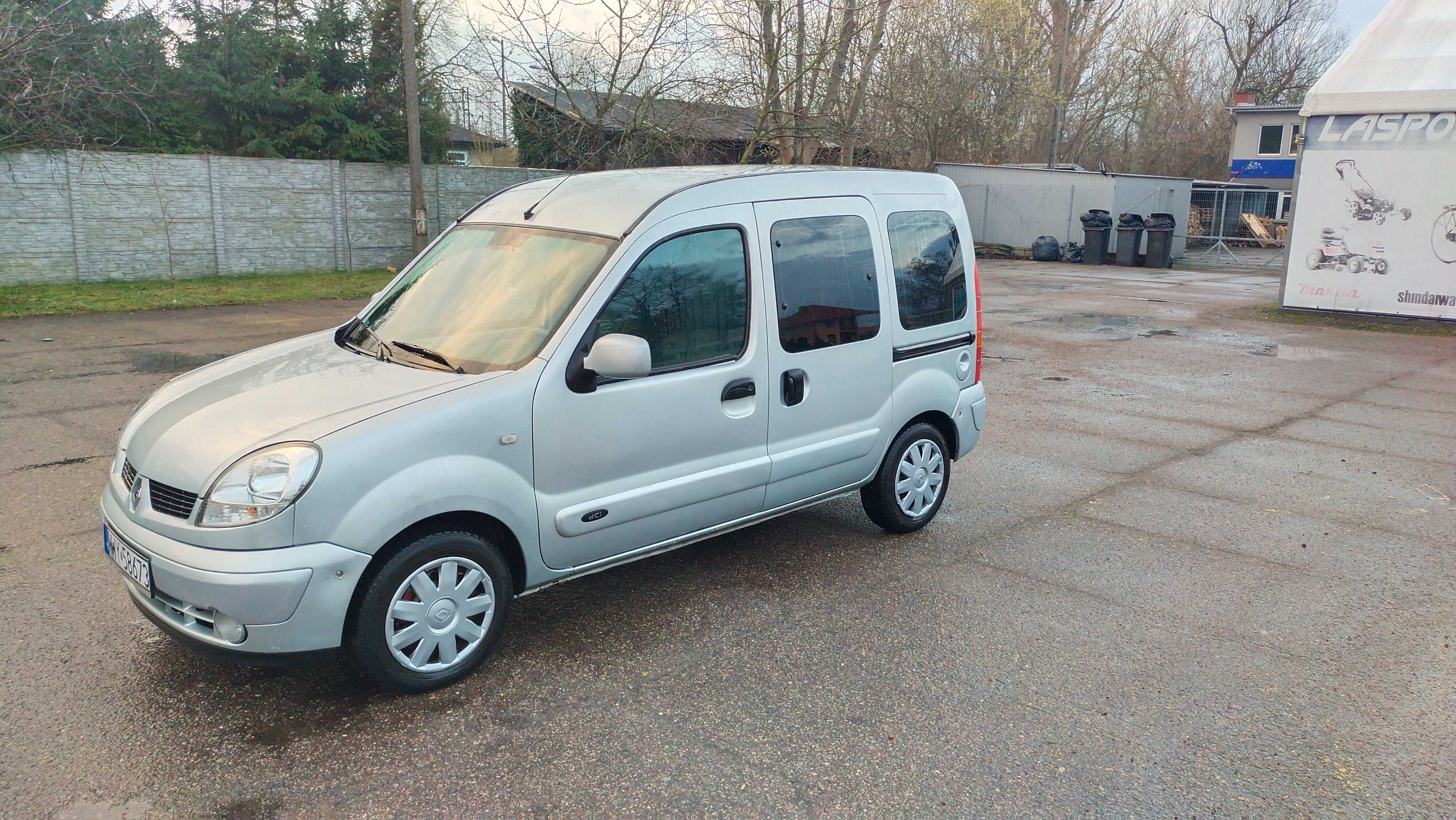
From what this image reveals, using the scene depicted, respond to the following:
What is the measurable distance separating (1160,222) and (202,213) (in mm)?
→ 23374

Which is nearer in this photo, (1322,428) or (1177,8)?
(1322,428)

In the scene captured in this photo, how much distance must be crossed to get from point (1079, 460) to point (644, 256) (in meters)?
4.52

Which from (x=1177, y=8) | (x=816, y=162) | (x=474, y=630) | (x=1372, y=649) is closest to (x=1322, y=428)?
(x=1372, y=649)

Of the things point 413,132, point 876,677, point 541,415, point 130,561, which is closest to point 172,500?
point 130,561

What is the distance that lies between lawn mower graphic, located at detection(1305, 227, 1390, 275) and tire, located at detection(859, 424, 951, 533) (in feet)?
43.7

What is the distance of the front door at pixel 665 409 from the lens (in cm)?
391

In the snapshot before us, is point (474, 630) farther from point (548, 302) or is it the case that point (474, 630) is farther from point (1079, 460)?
point (1079, 460)

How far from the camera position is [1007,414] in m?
8.93

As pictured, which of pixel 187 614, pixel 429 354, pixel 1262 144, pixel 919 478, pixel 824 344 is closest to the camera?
pixel 187 614

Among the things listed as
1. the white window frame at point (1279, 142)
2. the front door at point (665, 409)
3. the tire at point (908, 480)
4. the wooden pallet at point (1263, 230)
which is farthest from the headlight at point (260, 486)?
the white window frame at point (1279, 142)

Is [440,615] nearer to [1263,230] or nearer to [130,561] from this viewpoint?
[130,561]

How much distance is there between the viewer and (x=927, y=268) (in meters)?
5.46

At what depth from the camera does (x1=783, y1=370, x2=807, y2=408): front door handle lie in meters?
4.64

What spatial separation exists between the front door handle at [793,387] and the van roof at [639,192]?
834 mm
